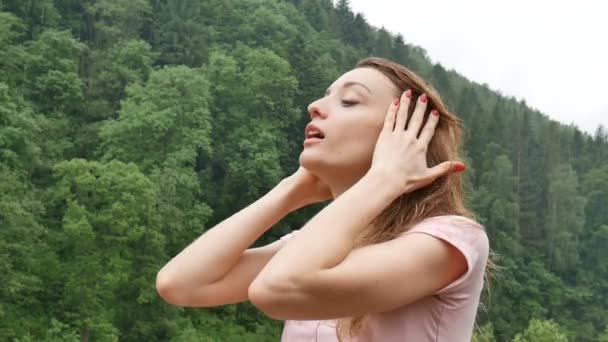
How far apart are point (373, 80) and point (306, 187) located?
345mm

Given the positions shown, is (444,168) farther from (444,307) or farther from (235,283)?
(235,283)

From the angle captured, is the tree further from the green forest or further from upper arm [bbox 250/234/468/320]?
upper arm [bbox 250/234/468/320]

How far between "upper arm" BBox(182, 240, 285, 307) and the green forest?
67.7ft

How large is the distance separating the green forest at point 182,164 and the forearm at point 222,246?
67.7 feet

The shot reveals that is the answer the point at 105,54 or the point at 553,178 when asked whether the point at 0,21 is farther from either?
the point at 553,178

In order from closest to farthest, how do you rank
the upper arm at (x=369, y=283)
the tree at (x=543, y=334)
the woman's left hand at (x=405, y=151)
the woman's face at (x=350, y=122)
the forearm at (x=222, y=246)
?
1. the upper arm at (x=369, y=283)
2. the woman's left hand at (x=405, y=151)
3. the woman's face at (x=350, y=122)
4. the forearm at (x=222, y=246)
5. the tree at (x=543, y=334)

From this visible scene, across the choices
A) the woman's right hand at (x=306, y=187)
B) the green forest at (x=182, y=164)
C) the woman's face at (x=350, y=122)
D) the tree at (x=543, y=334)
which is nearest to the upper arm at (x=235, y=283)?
the woman's right hand at (x=306, y=187)

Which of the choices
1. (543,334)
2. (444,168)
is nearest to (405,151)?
Result: (444,168)

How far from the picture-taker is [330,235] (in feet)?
4.28

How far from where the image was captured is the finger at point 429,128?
1.46 m

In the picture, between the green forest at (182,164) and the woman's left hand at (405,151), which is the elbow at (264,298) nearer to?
the woman's left hand at (405,151)

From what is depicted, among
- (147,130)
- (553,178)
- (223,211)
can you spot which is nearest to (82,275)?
(147,130)

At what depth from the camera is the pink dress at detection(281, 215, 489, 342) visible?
4.32 feet

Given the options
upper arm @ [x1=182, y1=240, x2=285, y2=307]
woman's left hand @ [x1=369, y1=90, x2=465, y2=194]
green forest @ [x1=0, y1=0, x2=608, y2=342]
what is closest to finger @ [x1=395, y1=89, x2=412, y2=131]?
woman's left hand @ [x1=369, y1=90, x2=465, y2=194]
